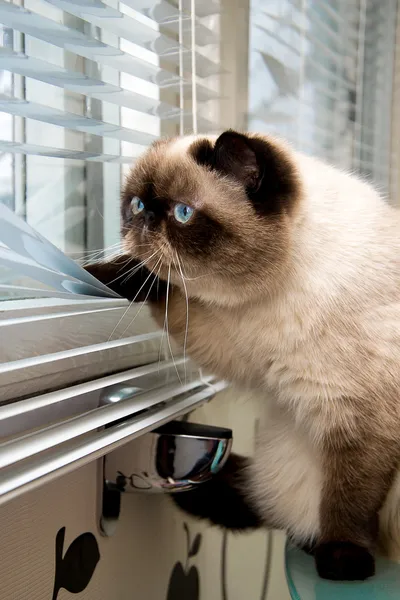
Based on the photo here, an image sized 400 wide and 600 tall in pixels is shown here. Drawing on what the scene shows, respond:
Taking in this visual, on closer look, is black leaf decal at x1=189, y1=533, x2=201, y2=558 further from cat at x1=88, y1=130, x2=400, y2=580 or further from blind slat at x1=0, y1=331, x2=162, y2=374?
blind slat at x1=0, y1=331, x2=162, y2=374

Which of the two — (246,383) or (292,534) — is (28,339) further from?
(292,534)

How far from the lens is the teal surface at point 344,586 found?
80 centimetres

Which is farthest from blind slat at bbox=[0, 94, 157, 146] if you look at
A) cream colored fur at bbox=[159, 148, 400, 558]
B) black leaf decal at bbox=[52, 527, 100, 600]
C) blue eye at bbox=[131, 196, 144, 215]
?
black leaf decal at bbox=[52, 527, 100, 600]

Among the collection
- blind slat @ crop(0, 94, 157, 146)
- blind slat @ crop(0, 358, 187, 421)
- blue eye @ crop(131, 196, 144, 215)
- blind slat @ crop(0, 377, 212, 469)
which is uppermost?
blind slat @ crop(0, 94, 157, 146)

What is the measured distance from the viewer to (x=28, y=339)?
74 cm

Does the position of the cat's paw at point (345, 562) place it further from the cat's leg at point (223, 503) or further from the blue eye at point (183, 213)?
the blue eye at point (183, 213)

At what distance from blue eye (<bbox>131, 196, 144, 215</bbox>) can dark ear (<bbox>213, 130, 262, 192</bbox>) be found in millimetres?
120

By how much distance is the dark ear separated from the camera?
802mm

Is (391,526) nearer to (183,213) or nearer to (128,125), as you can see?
(183,213)

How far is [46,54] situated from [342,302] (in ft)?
1.94

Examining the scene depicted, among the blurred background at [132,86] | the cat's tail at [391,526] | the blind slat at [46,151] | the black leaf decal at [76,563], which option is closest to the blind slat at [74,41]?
the blurred background at [132,86]

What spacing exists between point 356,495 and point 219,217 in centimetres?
43

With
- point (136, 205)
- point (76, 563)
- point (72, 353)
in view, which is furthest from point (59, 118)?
point (76, 563)

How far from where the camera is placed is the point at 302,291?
0.86m
